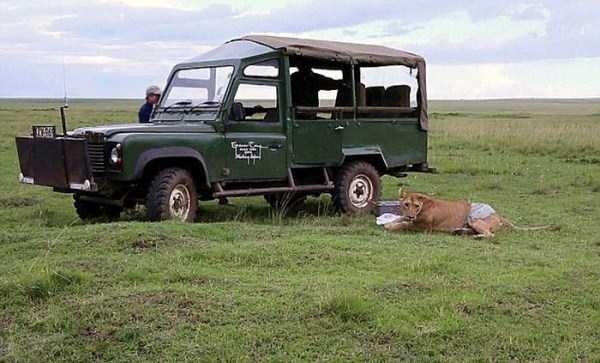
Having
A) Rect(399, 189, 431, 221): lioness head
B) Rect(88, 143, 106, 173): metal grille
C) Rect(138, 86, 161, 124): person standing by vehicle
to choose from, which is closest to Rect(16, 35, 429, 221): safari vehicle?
Rect(88, 143, 106, 173): metal grille

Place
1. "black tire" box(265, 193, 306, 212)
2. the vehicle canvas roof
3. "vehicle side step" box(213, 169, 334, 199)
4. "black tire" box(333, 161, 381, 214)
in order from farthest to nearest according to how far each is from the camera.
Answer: "black tire" box(333, 161, 381, 214) → "black tire" box(265, 193, 306, 212) → the vehicle canvas roof → "vehicle side step" box(213, 169, 334, 199)

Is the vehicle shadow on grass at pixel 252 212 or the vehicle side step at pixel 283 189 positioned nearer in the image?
the vehicle side step at pixel 283 189

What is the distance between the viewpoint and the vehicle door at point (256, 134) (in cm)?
928

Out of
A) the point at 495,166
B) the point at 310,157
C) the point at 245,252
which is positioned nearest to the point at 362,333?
the point at 245,252

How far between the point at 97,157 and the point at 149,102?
2.78 metres

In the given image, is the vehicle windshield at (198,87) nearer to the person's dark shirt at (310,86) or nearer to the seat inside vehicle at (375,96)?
the person's dark shirt at (310,86)

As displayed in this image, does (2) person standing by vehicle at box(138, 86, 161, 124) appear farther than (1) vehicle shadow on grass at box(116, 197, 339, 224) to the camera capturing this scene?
Yes

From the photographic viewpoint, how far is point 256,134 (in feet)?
31.1

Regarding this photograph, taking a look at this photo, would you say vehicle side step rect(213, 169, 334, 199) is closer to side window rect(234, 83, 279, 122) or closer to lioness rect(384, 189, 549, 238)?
side window rect(234, 83, 279, 122)

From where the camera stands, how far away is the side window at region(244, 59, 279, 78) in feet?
31.3

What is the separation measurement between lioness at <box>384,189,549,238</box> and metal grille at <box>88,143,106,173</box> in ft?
9.92

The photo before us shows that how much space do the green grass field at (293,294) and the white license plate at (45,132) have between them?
3.30 ft

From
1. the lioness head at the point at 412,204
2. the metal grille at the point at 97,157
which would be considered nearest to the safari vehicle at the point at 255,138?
the metal grille at the point at 97,157

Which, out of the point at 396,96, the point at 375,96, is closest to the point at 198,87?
the point at 375,96
